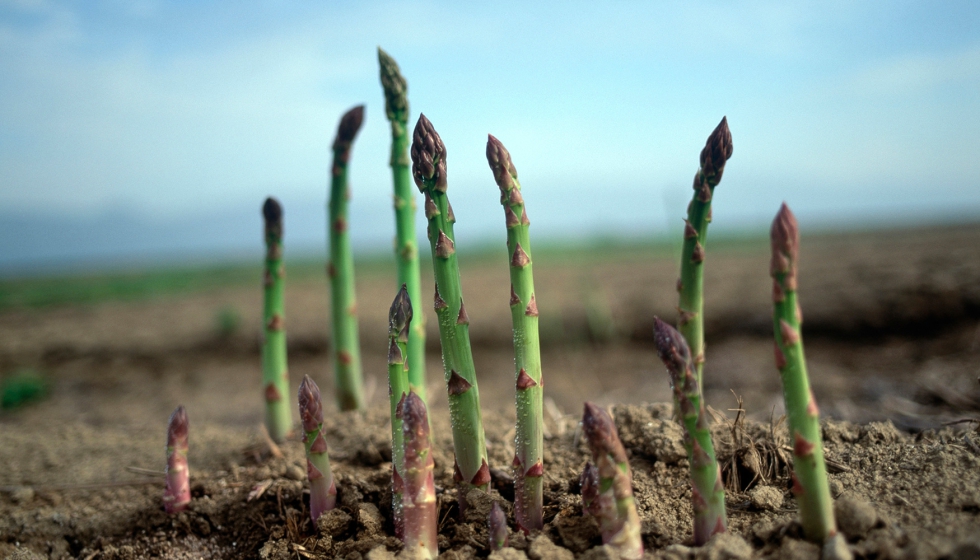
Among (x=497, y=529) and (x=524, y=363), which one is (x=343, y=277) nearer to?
(x=524, y=363)

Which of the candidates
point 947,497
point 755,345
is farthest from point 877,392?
point 947,497

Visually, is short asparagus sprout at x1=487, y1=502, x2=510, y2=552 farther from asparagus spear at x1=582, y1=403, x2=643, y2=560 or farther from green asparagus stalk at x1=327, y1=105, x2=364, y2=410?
green asparagus stalk at x1=327, y1=105, x2=364, y2=410

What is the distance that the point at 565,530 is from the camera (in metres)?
2.18

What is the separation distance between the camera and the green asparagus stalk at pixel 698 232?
8.15 feet

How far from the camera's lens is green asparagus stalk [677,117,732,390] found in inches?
97.8

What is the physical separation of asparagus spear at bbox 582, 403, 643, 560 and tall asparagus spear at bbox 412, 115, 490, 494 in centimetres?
56

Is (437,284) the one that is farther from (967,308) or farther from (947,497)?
(967,308)

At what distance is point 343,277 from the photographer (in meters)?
3.95

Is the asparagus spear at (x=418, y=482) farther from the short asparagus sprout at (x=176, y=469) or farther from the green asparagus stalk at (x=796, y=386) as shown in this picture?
the short asparagus sprout at (x=176, y=469)

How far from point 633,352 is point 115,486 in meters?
6.69

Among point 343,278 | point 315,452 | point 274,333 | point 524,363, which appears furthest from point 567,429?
point 274,333

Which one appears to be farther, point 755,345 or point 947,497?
point 755,345

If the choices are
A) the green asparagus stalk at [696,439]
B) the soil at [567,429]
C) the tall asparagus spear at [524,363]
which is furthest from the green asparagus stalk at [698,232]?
the tall asparagus spear at [524,363]

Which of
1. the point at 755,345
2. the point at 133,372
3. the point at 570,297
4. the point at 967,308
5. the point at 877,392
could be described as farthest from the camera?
the point at 570,297
